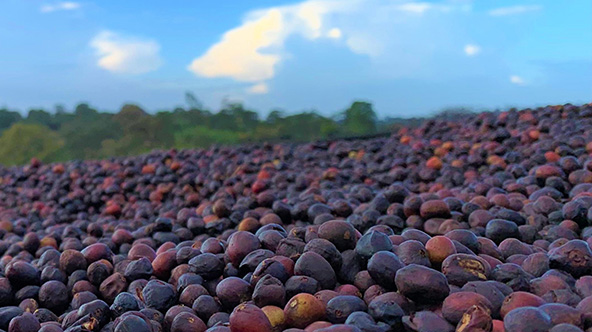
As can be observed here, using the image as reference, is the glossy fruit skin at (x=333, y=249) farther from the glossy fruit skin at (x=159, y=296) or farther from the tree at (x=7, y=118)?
the tree at (x=7, y=118)

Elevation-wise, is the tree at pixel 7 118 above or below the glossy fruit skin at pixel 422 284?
above

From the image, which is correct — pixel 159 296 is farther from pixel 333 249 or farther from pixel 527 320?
pixel 527 320

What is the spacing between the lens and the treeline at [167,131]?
33.2 ft

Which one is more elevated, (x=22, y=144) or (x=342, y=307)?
(x=22, y=144)

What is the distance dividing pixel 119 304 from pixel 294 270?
555 mm

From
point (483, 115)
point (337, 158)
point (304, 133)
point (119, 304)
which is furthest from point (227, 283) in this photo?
point (304, 133)

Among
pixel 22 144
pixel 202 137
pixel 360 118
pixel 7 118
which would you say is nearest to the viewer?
pixel 360 118

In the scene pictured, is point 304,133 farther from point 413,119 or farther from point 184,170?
point 184,170

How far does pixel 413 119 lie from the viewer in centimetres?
974

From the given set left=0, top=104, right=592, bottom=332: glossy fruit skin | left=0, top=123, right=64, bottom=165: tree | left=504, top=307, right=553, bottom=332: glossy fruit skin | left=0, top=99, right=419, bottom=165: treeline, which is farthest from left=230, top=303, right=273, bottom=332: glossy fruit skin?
left=0, top=123, right=64, bottom=165: tree

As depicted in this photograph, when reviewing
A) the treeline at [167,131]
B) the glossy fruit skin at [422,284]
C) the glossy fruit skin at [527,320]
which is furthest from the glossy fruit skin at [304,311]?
the treeline at [167,131]

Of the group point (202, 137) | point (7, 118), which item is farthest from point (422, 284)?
point (7, 118)

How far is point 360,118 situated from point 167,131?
13.2ft

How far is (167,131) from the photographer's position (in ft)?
35.2
